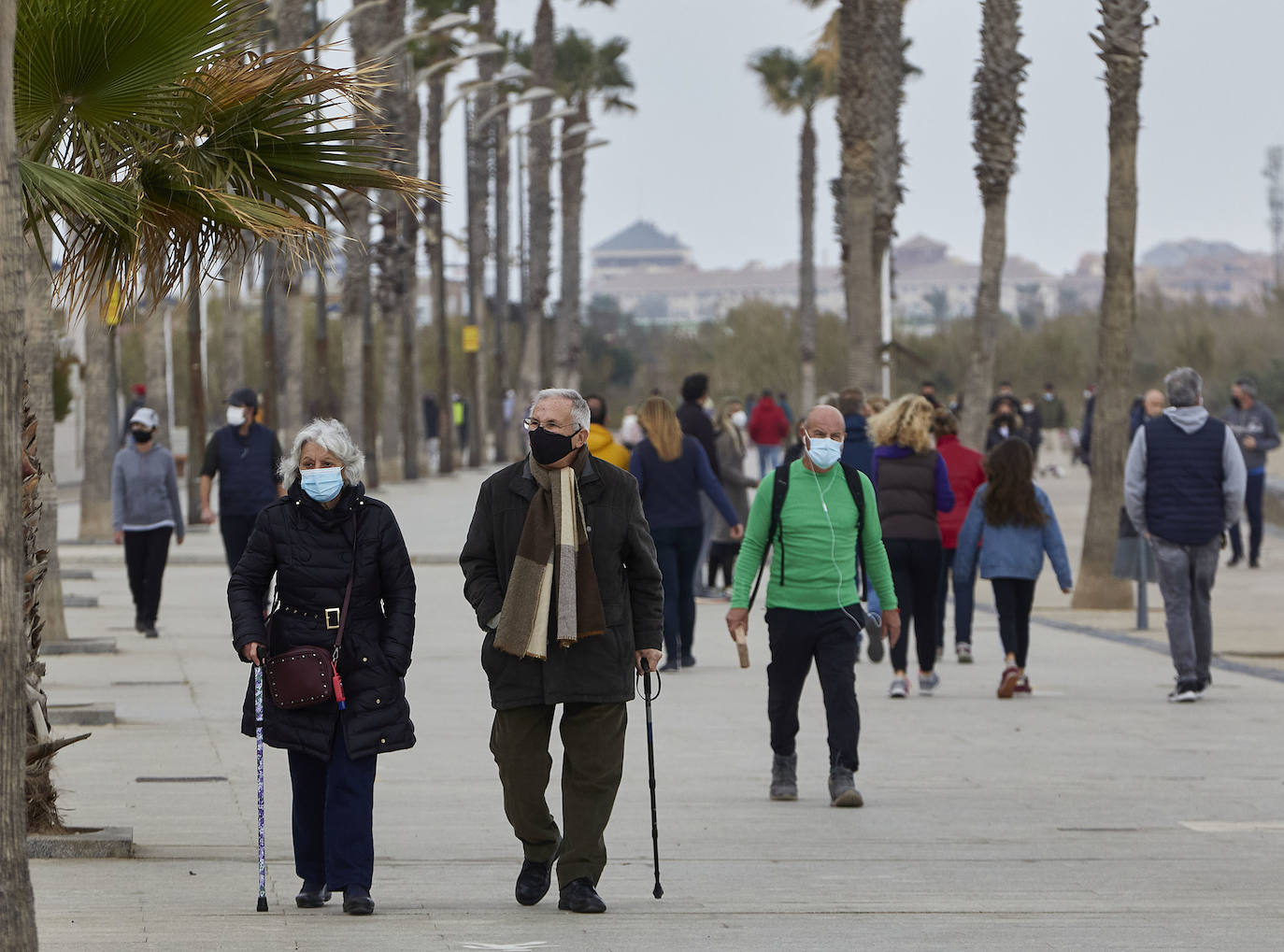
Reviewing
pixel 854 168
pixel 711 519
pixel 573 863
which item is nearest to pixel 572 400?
pixel 573 863

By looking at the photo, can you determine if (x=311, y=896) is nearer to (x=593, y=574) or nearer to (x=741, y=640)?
(x=593, y=574)

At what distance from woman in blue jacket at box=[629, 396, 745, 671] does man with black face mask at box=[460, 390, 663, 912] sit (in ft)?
22.0

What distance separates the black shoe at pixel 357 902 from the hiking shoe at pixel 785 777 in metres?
3.00

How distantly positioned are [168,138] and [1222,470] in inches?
272

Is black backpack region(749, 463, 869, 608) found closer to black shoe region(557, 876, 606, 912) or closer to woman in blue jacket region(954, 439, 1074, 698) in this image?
black shoe region(557, 876, 606, 912)

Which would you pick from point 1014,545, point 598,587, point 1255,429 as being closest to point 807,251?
point 1255,429

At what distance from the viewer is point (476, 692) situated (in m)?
13.2

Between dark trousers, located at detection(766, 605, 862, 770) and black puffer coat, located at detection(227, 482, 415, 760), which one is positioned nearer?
black puffer coat, located at detection(227, 482, 415, 760)

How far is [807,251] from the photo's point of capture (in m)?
68.2

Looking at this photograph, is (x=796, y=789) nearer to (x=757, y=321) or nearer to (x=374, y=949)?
(x=374, y=949)

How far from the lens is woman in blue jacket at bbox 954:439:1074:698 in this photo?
12.8m

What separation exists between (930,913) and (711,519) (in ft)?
38.8

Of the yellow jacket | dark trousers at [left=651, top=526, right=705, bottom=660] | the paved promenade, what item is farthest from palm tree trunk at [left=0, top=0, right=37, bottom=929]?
the yellow jacket

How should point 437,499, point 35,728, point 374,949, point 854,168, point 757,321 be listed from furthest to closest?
point 757,321 < point 437,499 < point 854,168 < point 35,728 < point 374,949
